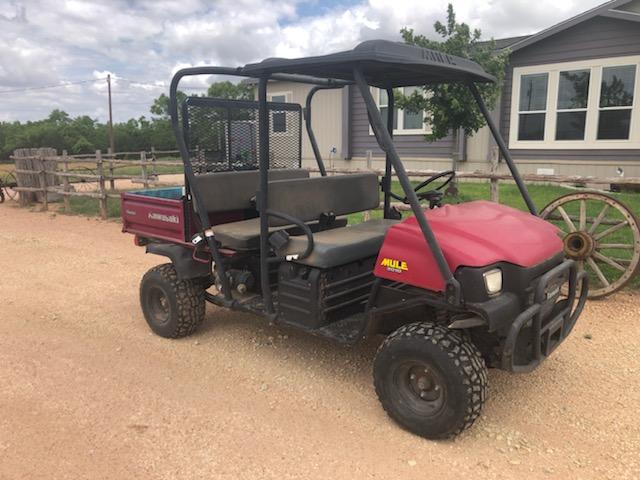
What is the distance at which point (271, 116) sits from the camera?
16.0 ft

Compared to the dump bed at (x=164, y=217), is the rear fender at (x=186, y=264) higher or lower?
lower

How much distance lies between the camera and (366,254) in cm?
377

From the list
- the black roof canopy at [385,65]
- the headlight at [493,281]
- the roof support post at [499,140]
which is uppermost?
the black roof canopy at [385,65]

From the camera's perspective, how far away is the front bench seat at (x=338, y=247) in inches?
139

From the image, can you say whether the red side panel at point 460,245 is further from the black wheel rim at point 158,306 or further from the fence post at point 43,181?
the fence post at point 43,181

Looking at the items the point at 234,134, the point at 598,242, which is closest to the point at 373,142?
the point at 598,242

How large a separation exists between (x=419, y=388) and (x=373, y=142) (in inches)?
504

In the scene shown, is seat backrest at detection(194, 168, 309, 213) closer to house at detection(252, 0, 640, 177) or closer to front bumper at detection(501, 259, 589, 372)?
front bumper at detection(501, 259, 589, 372)

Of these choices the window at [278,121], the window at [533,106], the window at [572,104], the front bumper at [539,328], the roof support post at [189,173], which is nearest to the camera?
the front bumper at [539,328]

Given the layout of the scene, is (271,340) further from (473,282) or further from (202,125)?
(473,282)

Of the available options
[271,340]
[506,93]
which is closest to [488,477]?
[271,340]

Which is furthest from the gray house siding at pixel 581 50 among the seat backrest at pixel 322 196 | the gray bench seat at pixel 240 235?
the gray bench seat at pixel 240 235

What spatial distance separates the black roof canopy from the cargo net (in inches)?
39.4

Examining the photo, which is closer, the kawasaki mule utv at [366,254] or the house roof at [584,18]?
the kawasaki mule utv at [366,254]
